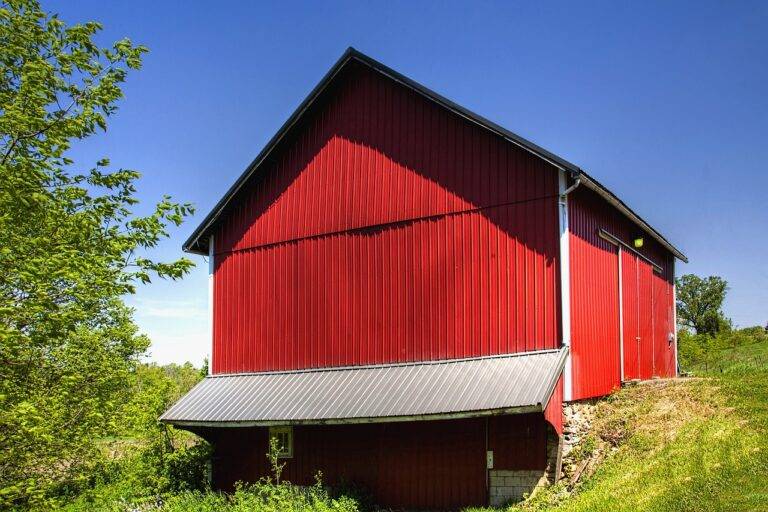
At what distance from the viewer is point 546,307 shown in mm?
13969

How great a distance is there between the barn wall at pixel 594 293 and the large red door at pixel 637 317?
0.21m

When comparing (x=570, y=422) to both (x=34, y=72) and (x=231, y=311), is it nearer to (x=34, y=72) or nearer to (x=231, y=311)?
(x=231, y=311)

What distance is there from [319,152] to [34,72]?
25.9 ft

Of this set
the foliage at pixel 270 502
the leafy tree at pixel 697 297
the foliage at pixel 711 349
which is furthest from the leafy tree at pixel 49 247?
the leafy tree at pixel 697 297

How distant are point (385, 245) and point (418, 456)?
4.71 meters

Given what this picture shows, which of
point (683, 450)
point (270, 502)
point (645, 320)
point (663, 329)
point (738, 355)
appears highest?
point (645, 320)

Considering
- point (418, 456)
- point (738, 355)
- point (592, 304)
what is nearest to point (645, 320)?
point (592, 304)

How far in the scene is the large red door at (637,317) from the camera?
17.9m

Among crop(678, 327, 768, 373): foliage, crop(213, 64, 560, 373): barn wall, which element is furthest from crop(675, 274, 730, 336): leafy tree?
crop(213, 64, 560, 373): barn wall

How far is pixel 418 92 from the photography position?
16.0 metres

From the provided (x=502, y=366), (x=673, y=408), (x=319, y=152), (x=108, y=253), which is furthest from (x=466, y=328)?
(x=108, y=253)

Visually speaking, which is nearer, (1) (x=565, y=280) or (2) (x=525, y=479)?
(2) (x=525, y=479)

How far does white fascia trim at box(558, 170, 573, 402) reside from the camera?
13.7 meters

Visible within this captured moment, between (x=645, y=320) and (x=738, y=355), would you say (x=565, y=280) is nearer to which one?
(x=645, y=320)
